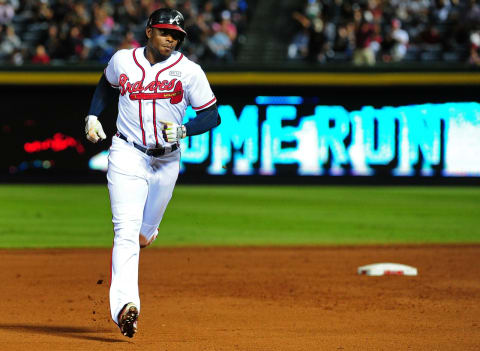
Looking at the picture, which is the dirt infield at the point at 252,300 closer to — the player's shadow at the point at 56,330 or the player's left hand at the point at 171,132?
the player's shadow at the point at 56,330

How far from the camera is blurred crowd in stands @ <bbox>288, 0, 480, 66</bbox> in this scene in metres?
17.6

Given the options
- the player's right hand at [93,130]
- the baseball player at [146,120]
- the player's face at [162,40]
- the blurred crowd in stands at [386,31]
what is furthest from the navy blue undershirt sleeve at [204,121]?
the blurred crowd in stands at [386,31]

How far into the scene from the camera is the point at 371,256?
10.0 meters

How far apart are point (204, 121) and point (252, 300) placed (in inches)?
80.3

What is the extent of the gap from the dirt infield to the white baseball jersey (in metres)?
1.37

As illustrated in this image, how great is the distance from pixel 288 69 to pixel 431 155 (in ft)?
10.4

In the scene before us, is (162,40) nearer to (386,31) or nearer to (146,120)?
(146,120)

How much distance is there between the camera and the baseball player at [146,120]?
5.54m

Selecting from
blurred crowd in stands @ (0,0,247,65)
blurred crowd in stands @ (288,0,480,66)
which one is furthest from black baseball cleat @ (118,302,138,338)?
blurred crowd in stands @ (0,0,247,65)

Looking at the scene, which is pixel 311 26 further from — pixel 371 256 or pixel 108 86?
pixel 108 86

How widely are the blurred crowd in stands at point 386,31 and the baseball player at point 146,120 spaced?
11736 millimetres

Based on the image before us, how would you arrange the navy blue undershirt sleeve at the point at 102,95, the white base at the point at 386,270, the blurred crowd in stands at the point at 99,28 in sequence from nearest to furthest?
the navy blue undershirt sleeve at the point at 102,95 → the white base at the point at 386,270 → the blurred crowd in stands at the point at 99,28

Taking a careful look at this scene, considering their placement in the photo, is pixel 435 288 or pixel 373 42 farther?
pixel 373 42

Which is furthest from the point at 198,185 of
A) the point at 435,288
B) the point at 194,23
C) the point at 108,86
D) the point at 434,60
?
the point at 108,86
